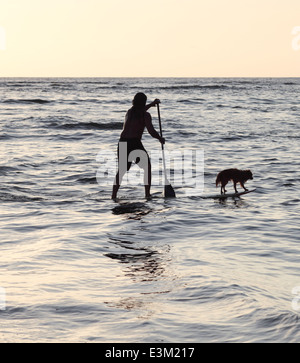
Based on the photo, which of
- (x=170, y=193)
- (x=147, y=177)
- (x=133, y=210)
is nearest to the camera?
(x=133, y=210)

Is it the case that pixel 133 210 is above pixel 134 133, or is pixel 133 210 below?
below

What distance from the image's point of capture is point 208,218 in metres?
9.00

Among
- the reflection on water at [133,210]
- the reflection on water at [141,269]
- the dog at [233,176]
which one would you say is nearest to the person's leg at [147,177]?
the reflection on water at [133,210]

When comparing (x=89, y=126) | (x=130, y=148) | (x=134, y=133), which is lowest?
(x=89, y=126)

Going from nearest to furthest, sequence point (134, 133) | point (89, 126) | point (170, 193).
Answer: point (134, 133)
point (170, 193)
point (89, 126)

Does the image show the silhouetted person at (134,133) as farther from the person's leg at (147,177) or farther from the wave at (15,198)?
the wave at (15,198)

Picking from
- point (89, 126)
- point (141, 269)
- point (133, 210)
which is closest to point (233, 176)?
point (133, 210)

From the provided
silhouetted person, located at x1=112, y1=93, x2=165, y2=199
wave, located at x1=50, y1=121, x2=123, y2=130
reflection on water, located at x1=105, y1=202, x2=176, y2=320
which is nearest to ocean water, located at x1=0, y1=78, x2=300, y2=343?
reflection on water, located at x1=105, y1=202, x2=176, y2=320

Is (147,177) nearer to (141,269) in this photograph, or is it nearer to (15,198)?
(15,198)

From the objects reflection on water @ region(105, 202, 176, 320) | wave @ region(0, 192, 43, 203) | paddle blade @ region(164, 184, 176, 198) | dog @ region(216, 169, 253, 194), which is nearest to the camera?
reflection on water @ region(105, 202, 176, 320)

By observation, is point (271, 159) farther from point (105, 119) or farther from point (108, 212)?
point (105, 119)

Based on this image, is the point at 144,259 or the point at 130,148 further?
the point at 130,148

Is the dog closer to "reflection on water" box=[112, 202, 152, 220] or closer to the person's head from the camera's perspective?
"reflection on water" box=[112, 202, 152, 220]
